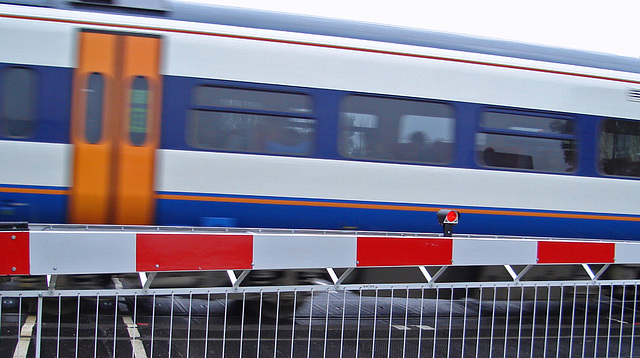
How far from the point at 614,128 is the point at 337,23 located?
3985 mm

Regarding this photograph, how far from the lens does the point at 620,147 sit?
7.80 m

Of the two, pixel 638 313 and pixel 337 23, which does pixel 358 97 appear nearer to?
pixel 337 23

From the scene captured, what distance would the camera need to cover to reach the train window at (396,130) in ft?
22.4

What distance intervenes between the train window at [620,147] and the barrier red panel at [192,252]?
593 cm

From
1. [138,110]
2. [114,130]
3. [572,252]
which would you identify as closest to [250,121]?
[138,110]

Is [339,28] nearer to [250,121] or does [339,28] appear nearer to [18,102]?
[250,121]

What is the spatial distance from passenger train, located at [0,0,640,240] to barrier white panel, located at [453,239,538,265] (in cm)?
271

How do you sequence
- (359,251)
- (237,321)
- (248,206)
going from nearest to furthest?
(359,251)
(237,321)
(248,206)

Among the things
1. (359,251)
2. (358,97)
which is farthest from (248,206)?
(359,251)

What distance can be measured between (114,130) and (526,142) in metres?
4.92

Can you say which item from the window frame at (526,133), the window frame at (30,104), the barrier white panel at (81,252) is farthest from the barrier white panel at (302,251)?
the window frame at (526,133)

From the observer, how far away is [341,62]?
266 inches

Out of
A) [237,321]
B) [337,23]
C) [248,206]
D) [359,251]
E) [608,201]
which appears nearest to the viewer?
[359,251]

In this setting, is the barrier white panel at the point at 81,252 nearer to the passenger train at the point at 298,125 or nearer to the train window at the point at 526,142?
the passenger train at the point at 298,125
